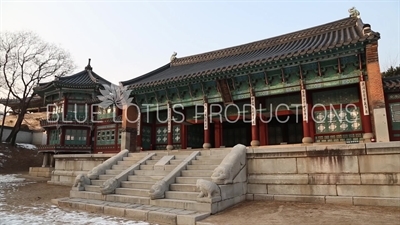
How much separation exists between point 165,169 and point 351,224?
246 inches

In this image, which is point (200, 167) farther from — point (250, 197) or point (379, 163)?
point (379, 163)

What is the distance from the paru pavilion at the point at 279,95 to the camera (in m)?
11.6

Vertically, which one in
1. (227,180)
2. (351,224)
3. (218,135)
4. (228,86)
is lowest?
(351,224)

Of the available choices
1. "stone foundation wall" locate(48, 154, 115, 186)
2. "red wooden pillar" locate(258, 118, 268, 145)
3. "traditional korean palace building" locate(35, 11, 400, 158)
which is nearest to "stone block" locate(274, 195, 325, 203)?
"traditional korean palace building" locate(35, 11, 400, 158)

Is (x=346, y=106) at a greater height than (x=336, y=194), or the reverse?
(x=346, y=106)

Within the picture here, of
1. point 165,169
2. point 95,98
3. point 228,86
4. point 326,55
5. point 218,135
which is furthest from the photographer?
point 95,98

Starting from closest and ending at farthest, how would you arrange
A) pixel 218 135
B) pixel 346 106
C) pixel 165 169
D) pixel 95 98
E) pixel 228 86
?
pixel 165 169 < pixel 346 106 < pixel 228 86 < pixel 218 135 < pixel 95 98

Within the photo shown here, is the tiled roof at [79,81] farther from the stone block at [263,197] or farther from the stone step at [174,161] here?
Answer: the stone block at [263,197]

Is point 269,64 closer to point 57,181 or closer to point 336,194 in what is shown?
point 336,194

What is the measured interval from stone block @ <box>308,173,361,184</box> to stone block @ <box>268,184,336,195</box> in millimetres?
148

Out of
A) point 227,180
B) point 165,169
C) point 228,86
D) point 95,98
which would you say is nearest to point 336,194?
point 227,180

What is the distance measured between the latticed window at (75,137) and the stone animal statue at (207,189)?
67.9 feet

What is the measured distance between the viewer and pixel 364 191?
25.2ft

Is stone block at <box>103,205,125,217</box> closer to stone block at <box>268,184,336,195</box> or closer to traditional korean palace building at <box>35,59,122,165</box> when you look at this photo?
stone block at <box>268,184,336,195</box>
